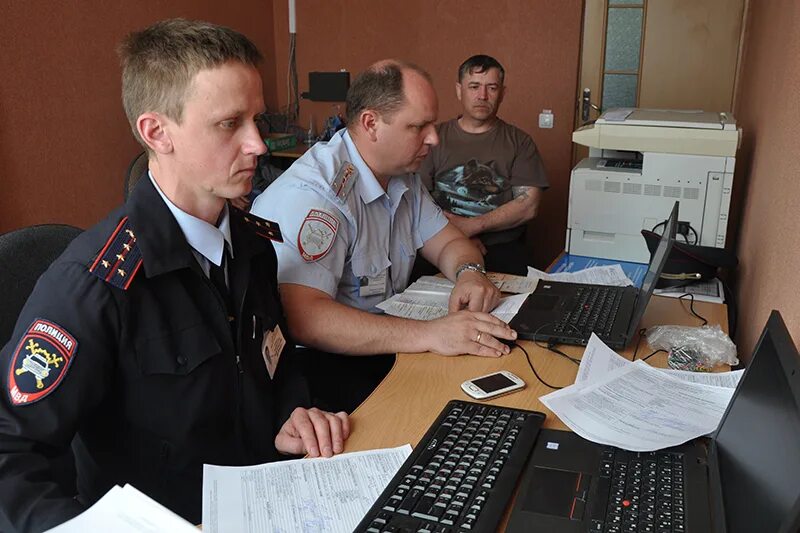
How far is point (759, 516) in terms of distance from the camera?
0.68 meters

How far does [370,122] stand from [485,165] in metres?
1.49

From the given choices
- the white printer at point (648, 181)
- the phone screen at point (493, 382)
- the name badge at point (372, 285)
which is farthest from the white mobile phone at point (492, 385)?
the white printer at point (648, 181)

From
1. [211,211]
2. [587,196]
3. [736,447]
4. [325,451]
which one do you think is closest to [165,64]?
[211,211]

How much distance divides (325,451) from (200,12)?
3.57 metres

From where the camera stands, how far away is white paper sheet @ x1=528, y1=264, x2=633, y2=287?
6.24ft

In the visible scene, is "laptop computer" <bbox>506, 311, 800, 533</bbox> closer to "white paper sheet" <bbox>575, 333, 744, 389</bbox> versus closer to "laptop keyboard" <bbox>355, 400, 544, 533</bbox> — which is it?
"laptop keyboard" <bbox>355, 400, 544, 533</bbox>

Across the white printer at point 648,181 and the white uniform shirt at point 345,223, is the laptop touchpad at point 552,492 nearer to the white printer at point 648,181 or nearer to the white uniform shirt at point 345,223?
the white uniform shirt at point 345,223

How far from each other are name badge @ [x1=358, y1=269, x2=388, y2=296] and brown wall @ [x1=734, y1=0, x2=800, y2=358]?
3.04 feet

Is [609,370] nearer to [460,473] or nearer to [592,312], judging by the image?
[592,312]

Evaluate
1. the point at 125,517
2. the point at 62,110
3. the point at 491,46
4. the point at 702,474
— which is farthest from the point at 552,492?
the point at 491,46

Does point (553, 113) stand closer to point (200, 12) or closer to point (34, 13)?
point (200, 12)

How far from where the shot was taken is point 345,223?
177 cm

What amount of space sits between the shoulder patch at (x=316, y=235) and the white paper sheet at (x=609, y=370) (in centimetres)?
66

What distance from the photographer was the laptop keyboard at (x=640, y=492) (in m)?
0.85
